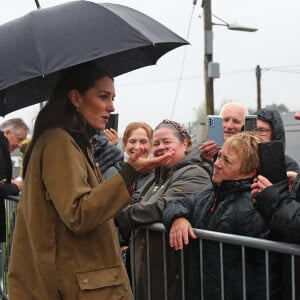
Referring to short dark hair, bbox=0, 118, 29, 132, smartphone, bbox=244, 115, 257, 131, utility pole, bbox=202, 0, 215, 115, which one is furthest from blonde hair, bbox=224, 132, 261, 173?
utility pole, bbox=202, 0, 215, 115

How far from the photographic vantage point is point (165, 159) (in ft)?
7.45

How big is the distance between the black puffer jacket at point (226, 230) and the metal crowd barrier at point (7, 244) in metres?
2.22

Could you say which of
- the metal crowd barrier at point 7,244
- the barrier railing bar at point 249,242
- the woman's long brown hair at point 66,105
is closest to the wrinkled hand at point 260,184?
the barrier railing bar at point 249,242

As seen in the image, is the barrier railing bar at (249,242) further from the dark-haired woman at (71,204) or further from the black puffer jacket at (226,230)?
the dark-haired woman at (71,204)

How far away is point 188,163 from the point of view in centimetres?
314

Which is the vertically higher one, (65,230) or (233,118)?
(233,118)

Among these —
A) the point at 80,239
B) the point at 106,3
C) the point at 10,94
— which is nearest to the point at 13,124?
the point at 10,94

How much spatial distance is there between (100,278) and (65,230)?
248 mm

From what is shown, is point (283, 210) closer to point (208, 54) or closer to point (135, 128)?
point (135, 128)

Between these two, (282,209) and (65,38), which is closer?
(282,209)

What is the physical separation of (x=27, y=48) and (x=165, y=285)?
1.42 m

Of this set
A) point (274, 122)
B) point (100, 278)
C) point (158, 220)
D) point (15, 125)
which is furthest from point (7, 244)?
point (100, 278)

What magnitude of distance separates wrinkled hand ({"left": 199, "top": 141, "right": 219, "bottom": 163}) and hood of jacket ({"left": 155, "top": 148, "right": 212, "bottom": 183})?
0.03m

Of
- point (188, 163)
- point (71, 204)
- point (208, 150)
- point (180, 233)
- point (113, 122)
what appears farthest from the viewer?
point (113, 122)
